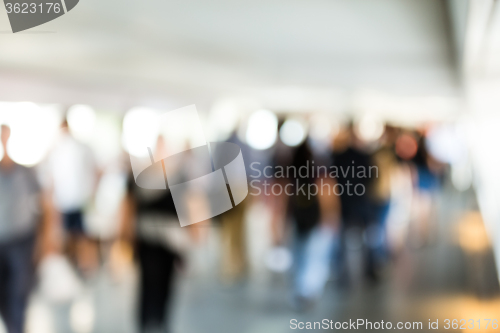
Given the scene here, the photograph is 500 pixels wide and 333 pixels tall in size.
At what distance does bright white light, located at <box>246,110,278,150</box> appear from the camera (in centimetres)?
200

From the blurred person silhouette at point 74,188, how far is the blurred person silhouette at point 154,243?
0.24 meters

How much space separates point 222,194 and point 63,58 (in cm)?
95

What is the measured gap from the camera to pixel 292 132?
205cm

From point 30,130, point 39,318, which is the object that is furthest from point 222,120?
point 39,318

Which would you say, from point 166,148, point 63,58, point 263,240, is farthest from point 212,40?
point 263,240

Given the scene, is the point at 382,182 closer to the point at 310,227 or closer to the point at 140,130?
the point at 310,227

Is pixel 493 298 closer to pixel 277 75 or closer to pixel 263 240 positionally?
pixel 263 240

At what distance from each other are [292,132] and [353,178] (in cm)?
37

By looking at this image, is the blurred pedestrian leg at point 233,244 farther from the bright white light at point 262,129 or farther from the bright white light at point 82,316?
the bright white light at point 82,316

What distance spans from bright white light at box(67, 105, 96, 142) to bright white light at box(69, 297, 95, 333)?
2.56 ft

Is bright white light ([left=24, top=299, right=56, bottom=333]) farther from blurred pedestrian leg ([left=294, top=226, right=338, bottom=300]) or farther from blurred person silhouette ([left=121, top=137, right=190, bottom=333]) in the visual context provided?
blurred pedestrian leg ([left=294, top=226, right=338, bottom=300])

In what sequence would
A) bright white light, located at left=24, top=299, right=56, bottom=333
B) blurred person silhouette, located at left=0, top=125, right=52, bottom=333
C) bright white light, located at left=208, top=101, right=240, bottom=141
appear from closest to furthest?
blurred person silhouette, located at left=0, top=125, right=52, bottom=333 < bright white light, located at left=24, top=299, right=56, bottom=333 < bright white light, located at left=208, top=101, right=240, bottom=141

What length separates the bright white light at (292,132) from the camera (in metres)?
2.01

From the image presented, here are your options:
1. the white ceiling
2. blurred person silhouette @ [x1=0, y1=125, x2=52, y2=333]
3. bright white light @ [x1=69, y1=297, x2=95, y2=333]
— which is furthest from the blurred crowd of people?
the white ceiling
